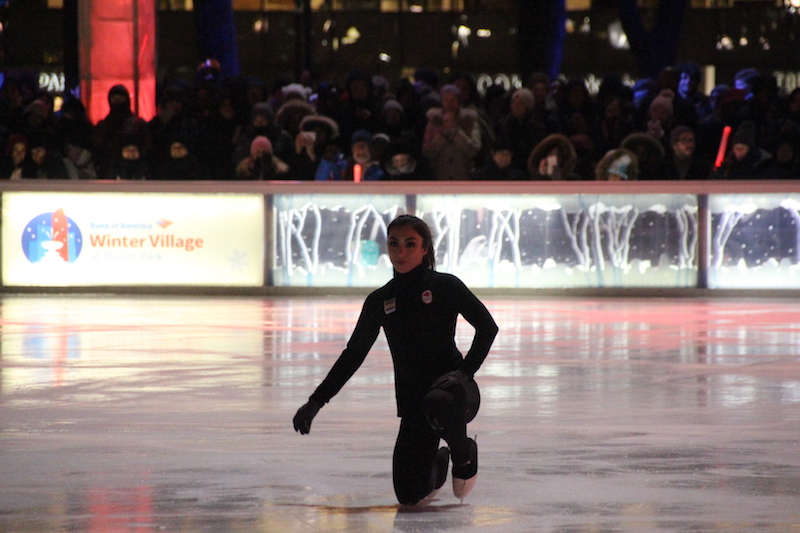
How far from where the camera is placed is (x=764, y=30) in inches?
1578

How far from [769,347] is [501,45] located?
28.5m

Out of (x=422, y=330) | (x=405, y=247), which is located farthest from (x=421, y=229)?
(x=422, y=330)

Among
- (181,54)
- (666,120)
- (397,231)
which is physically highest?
(181,54)

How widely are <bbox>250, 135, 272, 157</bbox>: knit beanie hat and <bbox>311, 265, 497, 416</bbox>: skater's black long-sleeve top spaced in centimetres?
1222

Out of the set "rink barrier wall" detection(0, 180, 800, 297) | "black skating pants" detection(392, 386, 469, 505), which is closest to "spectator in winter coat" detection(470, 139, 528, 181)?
"rink barrier wall" detection(0, 180, 800, 297)

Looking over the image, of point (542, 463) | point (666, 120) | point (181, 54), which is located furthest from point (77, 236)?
point (181, 54)

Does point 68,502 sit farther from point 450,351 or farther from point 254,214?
point 254,214

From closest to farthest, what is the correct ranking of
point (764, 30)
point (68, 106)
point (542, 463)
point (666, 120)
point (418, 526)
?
point (418, 526) → point (542, 463) → point (666, 120) → point (68, 106) → point (764, 30)

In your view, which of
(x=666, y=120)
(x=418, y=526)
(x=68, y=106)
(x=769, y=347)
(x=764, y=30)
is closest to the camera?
(x=418, y=526)

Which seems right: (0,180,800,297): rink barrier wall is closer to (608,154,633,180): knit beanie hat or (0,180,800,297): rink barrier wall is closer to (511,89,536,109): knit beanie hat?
(608,154,633,180): knit beanie hat

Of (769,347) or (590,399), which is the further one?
(769,347)

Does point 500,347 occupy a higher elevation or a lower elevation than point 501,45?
lower

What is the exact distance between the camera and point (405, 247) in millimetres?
6141

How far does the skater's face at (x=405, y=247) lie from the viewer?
6.14 meters
